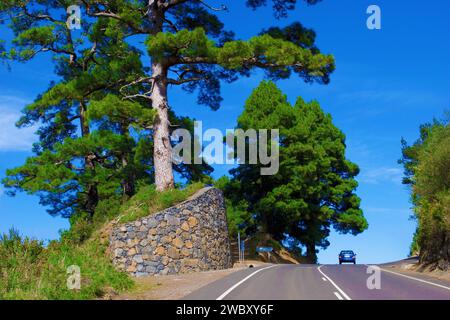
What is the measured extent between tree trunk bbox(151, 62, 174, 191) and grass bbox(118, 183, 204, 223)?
3.00 ft

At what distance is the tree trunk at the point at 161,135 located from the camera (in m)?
27.8

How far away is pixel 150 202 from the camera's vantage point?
25703mm

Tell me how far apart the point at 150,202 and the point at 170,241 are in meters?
2.73

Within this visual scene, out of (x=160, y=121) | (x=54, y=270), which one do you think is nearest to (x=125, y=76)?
(x=160, y=121)

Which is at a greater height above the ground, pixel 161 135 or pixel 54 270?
pixel 161 135

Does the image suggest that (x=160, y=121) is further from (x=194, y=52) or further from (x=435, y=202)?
(x=435, y=202)

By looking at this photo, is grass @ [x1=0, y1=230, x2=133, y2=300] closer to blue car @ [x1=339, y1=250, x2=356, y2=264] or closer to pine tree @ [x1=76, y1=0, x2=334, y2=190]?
pine tree @ [x1=76, y1=0, x2=334, y2=190]

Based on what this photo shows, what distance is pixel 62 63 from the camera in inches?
1462

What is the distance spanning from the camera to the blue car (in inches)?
1874

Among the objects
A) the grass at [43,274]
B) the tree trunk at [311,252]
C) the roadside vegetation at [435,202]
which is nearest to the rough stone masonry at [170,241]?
the grass at [43,274]

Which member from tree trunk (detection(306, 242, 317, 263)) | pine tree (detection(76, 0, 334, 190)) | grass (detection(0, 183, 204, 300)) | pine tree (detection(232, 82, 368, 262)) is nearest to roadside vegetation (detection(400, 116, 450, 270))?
pine tree (detection(76, 0, 334, 190))
